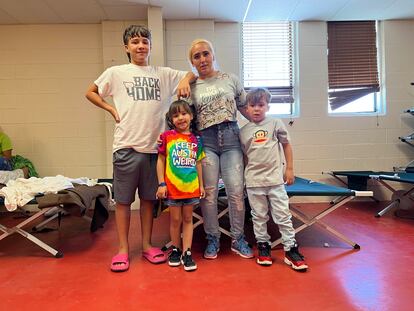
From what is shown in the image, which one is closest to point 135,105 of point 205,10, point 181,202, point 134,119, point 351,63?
point 134,119

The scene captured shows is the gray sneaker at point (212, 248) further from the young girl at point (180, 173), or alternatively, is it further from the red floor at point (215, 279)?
the young girl at point (180, 173)

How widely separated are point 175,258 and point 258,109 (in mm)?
1046

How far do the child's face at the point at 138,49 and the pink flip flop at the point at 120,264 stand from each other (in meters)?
1.19

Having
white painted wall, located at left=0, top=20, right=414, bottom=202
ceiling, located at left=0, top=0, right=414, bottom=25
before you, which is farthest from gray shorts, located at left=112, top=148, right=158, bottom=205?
ceiling, located at left=0, top=0, right=414, bottom=25

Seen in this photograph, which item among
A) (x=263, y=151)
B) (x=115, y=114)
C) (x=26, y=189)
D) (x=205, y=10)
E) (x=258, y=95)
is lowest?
(x=26, y=189)

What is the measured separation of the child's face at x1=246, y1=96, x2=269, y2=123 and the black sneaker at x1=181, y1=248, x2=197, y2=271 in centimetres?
92

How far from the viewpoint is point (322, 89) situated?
4.00 meters

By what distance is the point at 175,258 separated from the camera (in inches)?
76.2

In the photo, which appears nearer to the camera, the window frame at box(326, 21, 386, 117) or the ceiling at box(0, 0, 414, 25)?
the ceiling at box(0, 0, 414, 25)

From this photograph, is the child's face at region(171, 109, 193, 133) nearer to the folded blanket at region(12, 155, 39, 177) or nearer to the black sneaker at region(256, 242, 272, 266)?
the black sneaker at region(256, 242, 272, 266)

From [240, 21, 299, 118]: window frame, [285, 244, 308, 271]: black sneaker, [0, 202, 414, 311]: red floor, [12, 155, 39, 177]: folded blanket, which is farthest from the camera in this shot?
[240, 21, 299, 118]: window frame

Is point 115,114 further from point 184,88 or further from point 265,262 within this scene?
point 265,262

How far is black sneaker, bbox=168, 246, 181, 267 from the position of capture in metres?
1.92

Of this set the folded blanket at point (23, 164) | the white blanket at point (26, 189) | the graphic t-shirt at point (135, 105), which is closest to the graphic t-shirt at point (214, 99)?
the graphic t-shirt at point (135, 105)
